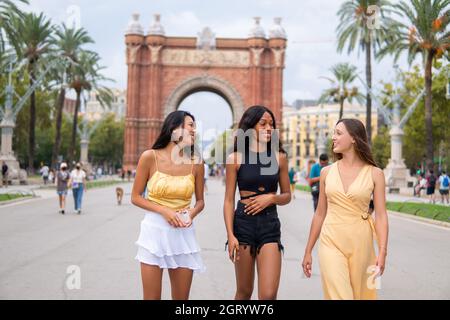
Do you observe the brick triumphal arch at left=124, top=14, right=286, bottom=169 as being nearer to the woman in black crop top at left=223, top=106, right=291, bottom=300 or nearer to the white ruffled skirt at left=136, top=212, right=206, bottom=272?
the woman in black crop top at left=223, top=106, right=291, bottom=300

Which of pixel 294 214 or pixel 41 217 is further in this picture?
pixel 294 214

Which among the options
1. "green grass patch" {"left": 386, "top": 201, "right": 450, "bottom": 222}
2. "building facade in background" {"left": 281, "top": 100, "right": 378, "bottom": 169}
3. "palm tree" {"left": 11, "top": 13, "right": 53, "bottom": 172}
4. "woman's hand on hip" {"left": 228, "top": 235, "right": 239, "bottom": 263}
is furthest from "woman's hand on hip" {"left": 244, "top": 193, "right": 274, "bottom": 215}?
"building facade in background" {"left": 281, "top": 100, "right": 378, "bottom": 169}

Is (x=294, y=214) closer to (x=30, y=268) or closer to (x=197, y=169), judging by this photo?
(x=30, y=268)

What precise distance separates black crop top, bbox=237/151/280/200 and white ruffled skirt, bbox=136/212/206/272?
60 cm

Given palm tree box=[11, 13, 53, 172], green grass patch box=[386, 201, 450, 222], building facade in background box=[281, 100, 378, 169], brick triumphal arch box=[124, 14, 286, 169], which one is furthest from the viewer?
building facade in background box=[281, 100, 378, 169]

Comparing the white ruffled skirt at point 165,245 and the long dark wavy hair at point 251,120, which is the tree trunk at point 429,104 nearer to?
the long dark wavy hair at point 251,120

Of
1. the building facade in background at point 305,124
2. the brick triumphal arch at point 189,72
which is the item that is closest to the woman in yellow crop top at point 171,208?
the brick triumphal arch at point 189,72

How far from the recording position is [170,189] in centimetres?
459

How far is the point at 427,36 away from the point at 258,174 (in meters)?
26.8

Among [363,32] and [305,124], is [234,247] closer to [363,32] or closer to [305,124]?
[363,32]

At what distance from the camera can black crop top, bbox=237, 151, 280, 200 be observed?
477cm
